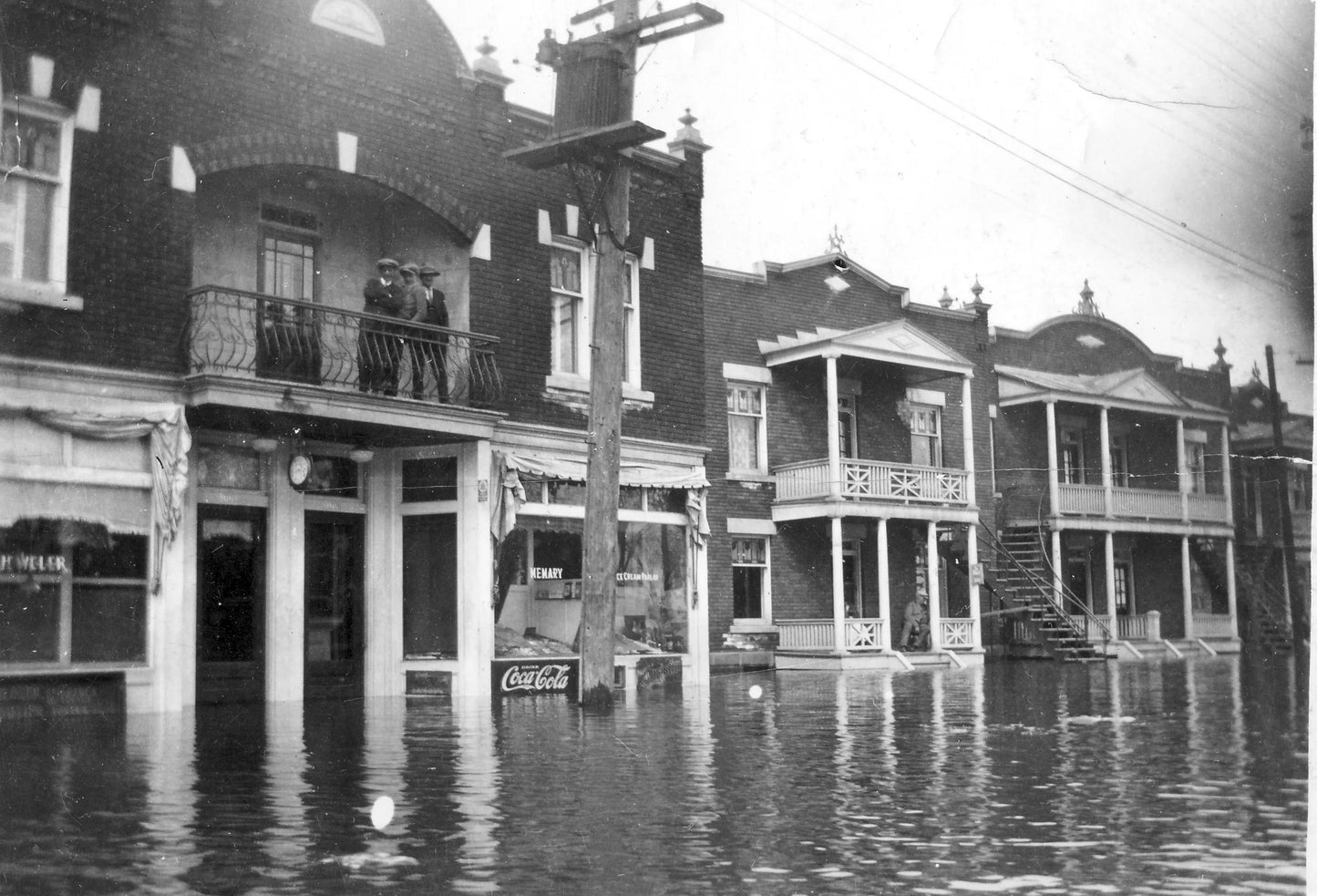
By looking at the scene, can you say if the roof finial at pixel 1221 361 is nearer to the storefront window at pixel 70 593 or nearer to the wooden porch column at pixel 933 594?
the wooden porch column at pixel 933 594

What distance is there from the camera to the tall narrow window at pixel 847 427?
29281 millimetres

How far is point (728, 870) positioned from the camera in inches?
198

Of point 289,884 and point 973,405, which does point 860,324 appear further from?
point 289,884

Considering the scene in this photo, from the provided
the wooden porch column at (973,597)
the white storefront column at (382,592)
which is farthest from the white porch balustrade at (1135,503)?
the white storefront column at (382,592)

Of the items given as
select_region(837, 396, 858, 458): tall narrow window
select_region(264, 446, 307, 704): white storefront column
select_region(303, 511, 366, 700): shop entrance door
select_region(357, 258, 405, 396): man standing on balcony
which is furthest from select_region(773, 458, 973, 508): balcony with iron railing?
select_region(264, 446, 307, 704): white storefront column

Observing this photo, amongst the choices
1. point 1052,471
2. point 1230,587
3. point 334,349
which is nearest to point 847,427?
point 1052,471

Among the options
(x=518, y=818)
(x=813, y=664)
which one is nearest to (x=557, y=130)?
(x=518, y=818)

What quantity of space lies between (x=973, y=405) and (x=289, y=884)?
28744 mm

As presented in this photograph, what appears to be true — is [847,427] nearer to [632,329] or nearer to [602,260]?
[632,329]

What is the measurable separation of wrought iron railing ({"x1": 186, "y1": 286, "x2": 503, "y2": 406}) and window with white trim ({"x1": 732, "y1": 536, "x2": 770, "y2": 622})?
11310mm

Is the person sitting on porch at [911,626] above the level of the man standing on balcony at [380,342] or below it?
below

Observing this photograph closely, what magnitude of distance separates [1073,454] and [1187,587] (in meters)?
4.37

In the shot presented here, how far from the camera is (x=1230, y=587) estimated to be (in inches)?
1313

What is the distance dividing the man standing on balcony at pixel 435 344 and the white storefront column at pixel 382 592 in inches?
51.0
